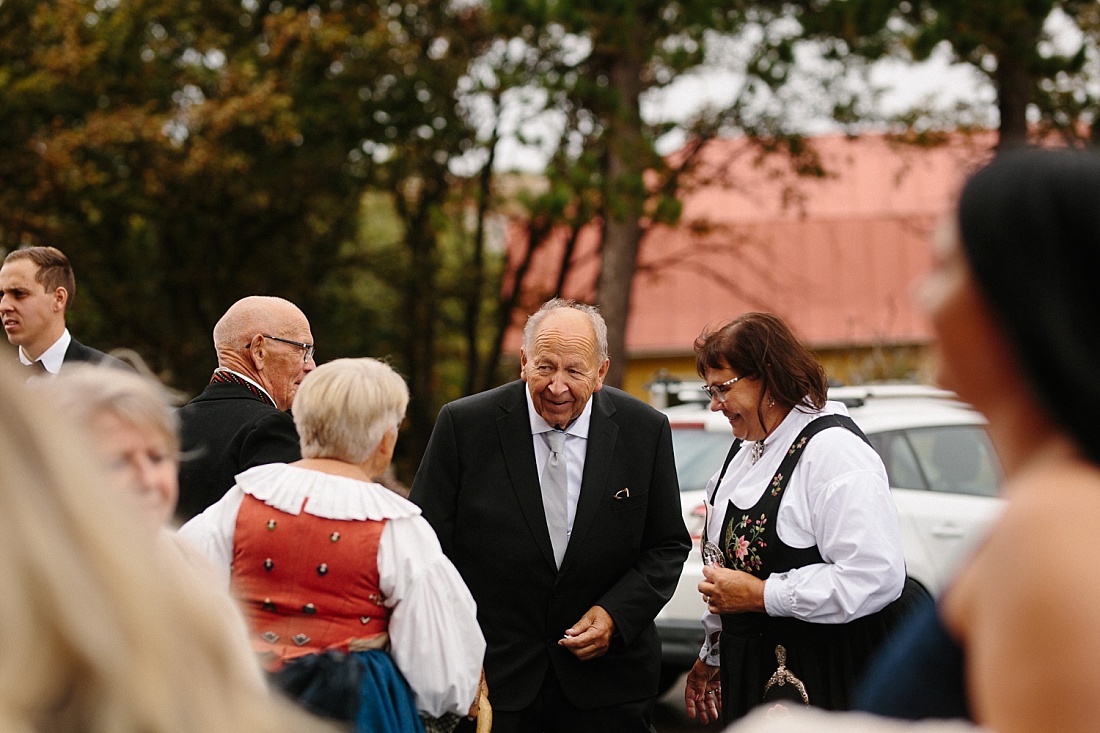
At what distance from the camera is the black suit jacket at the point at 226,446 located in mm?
4234

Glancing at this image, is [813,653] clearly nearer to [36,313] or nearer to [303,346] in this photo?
[303,346]

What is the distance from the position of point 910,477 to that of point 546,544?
12.2 feet

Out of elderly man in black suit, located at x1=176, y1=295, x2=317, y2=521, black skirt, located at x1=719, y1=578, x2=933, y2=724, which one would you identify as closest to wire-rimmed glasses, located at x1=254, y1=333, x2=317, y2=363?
elderly man in black suit, located at x1=176, y1=295, x2=317, y2=521

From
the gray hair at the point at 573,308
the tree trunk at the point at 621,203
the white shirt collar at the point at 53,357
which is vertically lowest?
the white shirt collar at the point at 53,357

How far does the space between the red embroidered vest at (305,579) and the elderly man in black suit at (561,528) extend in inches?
53.6

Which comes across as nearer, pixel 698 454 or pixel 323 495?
pixel 323 495

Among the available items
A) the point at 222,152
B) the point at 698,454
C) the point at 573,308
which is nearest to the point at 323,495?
the point at 573,308

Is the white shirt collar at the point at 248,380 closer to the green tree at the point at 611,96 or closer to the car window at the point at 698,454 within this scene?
the car window at the point at 698,454

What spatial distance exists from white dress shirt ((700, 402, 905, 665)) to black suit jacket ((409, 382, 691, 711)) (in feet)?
2.00

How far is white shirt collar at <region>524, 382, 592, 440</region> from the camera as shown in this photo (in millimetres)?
4672

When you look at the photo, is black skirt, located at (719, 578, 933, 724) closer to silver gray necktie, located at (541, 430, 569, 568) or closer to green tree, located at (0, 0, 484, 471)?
silver gray necktie, located at (541, 430, 569, 568)

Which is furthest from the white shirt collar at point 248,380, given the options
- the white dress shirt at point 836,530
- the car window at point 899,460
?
the car window at point 899,460

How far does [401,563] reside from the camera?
3145mm

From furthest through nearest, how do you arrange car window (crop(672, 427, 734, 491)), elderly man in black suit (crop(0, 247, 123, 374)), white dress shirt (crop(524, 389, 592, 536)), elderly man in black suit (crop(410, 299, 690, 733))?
car window (crop(672, 427, 734, 491)) → elderly man in black suit (crop(0, 247, 123, 374)) → white dress shirt (crop(524, 389, 592, 536)) → elderly man in black suit (crop(410, 299, 690, 733))
